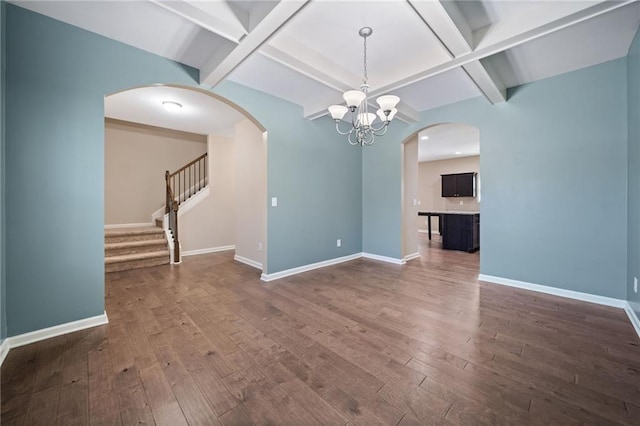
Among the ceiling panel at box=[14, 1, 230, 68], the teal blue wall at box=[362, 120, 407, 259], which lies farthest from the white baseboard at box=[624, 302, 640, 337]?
the ceiling panel at box=[14, 1, 230, 68]

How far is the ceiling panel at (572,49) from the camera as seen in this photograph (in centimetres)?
227

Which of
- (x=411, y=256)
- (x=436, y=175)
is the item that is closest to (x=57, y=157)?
(x=411, y=256)

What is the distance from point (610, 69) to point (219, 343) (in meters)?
4.90

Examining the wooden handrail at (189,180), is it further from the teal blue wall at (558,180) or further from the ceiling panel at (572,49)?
the ceiling panel at (572,49)

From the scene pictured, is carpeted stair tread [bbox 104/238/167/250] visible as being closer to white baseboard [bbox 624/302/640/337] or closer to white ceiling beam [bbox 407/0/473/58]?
white ceiling beam [bbox 407/0/473/58]

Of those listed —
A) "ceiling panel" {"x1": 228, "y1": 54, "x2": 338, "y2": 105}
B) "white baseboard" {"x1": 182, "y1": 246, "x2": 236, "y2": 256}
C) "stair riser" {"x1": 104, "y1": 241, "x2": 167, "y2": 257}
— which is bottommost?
"white baseboard" {"x1": 182, "y1": 246, "x2": 236, "y2": 256}

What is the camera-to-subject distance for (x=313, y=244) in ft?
14.8

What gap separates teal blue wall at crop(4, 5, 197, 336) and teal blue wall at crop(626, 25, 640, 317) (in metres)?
4.86

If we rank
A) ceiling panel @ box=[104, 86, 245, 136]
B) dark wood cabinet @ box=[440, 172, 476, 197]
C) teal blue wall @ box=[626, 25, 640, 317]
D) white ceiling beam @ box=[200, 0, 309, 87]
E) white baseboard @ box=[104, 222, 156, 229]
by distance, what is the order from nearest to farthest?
white ceiling beam @ box=[200, 0, 309, 87], teal blue wall @ box=[626, 25, 640, 317], ceiling panel @ box=[104, 86, 245, 136], white baseboard @ box=[104, 222, 156, 229], dark wood cabinet @ box=[440, 172, 476, 197]

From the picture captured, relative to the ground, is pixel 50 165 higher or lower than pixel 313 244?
higher

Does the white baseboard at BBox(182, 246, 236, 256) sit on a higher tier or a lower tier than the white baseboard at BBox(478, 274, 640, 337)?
higher

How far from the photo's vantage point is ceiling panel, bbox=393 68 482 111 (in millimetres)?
3260

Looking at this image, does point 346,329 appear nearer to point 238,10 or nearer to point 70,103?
point 238,10

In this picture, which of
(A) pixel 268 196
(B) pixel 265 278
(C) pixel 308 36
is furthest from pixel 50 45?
(B) pixel 265 278
